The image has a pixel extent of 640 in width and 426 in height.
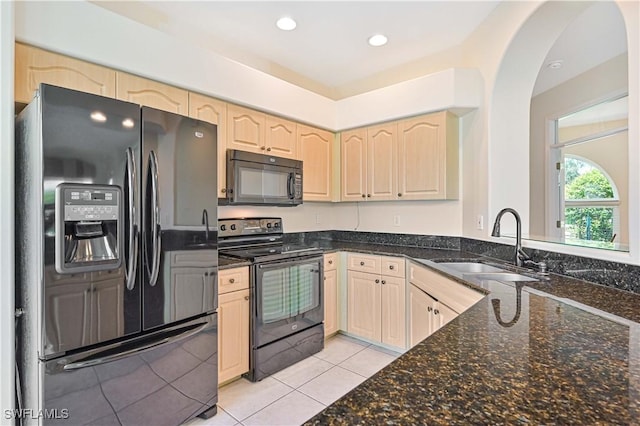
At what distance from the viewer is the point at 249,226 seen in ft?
9.60

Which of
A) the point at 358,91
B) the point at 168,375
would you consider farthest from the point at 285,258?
the point at 358,91

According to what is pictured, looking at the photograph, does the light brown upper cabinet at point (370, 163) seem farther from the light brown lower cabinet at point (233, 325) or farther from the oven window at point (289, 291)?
the light brown lower cabinet at point (233, 325)

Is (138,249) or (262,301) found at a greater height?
(138,249)

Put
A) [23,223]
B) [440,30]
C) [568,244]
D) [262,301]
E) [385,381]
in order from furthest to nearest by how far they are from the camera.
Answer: [440,30] < [262,301] < [568,244] < [23,223] < [385,381]

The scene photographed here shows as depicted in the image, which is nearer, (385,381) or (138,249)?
(385,381)

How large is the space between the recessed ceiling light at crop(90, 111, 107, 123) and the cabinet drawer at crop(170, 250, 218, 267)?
0.72m

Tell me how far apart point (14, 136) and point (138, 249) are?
77 centimetres

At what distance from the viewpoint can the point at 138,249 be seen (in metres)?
1.61

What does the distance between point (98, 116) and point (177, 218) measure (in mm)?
606

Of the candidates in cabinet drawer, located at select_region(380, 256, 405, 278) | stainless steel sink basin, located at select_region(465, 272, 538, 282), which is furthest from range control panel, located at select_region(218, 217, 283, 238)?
stainless steel sink basin, located at select_region(465, 272, 538, 282)

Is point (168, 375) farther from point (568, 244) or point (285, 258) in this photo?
point (568, 244)

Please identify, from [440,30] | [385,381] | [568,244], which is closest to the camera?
[385,381]

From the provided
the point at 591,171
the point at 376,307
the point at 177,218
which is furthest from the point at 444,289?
the point at 591,171

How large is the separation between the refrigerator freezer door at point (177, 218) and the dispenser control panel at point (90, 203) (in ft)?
0.47
